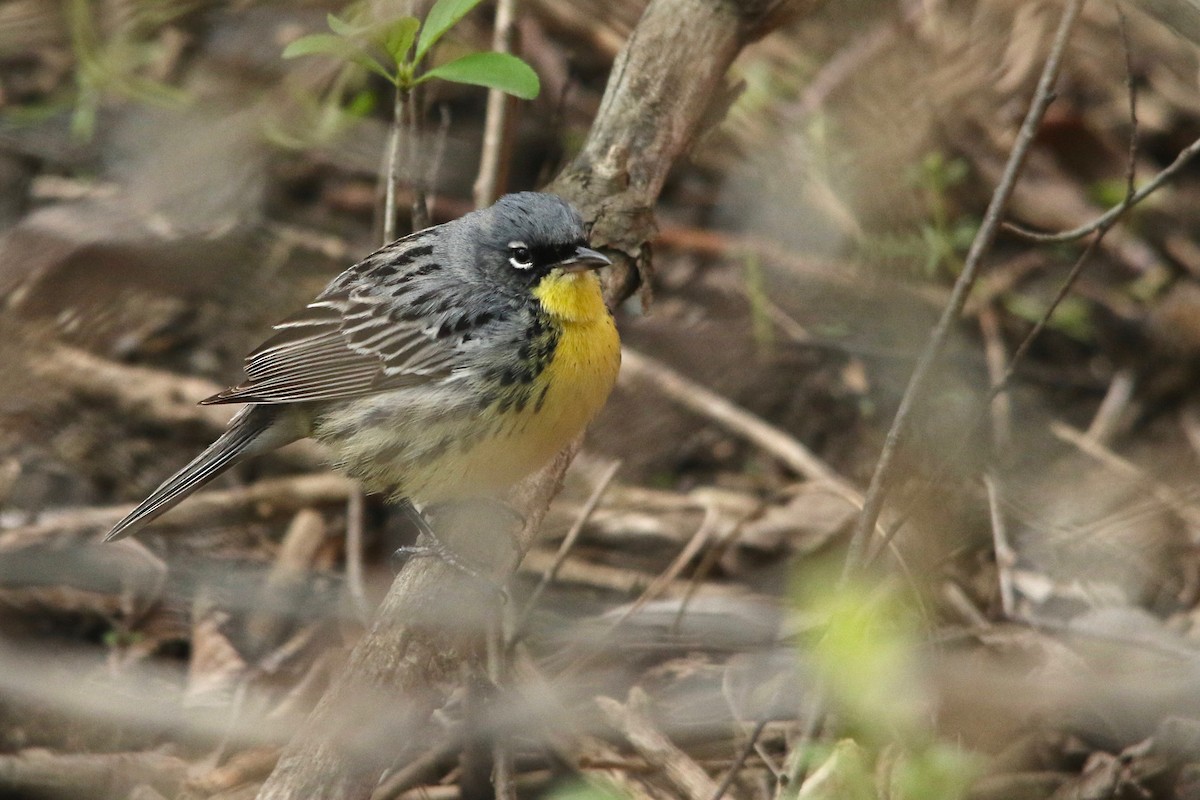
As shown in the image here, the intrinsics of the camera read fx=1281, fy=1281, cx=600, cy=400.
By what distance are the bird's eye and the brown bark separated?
0.95 feet

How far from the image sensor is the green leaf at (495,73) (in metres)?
3.89

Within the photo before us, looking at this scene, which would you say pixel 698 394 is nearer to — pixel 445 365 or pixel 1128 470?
pixel 1128 470

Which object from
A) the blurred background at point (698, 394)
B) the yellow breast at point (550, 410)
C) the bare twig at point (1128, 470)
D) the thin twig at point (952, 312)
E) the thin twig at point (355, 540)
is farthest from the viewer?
the bare twig at point (1128, 470)

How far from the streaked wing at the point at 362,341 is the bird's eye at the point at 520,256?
0.31m

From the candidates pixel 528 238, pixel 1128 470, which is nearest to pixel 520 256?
pixel 528 238

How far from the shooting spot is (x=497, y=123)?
18.2 ft

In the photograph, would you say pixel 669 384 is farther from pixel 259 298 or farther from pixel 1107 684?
pixel 1107 684

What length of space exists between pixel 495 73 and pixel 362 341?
1.43 m

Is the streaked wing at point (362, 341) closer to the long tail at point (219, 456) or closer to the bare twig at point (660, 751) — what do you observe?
the long tail at point (219, 456)

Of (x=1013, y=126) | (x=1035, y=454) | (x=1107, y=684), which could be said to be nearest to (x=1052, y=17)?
(x=1013, y=126)

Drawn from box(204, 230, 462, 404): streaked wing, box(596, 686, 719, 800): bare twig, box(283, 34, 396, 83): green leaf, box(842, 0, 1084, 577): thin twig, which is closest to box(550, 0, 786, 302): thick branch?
box(204, 230, 462, 404): streaked wing

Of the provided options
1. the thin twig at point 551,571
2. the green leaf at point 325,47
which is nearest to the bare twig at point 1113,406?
the thin twig at point 551,571

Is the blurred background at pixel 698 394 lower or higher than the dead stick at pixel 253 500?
higher

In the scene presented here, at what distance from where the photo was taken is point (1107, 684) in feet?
8.16
